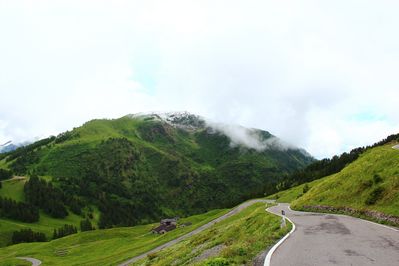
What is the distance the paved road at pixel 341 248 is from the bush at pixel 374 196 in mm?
10522

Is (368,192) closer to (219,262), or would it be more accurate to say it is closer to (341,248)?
(341,248)

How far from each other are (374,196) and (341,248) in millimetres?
21210

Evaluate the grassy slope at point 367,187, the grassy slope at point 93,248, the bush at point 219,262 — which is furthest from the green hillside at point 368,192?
the grassy slope at point 93,248

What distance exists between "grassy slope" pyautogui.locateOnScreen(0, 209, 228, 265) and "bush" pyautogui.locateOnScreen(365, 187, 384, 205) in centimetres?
5786

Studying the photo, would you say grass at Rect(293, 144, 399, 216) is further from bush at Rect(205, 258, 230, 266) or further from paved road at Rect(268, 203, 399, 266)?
bush at Rect(205, 258, 230, 266)

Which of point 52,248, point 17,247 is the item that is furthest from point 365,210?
point 17,247

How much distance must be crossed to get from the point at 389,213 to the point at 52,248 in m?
134

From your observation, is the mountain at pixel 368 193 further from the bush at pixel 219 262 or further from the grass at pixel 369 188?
the bush at pixel 219 262

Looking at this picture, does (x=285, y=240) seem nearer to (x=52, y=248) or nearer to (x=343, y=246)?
(x=343, y=246)

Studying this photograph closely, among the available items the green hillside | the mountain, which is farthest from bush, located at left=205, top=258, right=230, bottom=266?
the green hillside

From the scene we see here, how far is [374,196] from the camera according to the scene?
37.7 metres

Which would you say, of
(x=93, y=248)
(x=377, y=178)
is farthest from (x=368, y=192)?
(x=93, y=248)

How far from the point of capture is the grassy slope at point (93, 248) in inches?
3765

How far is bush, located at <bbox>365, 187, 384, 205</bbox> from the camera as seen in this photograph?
37156 millimetres
